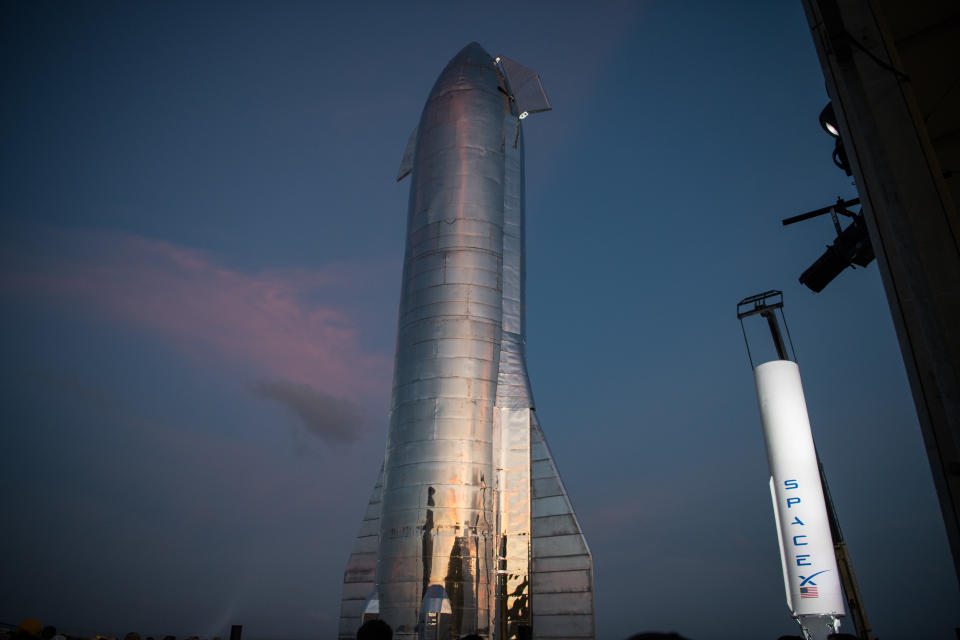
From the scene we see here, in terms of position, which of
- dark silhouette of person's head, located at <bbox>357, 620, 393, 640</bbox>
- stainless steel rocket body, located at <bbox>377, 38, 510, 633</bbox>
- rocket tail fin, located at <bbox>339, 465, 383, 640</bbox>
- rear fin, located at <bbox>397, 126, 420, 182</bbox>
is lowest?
dark silhouette of person's head, located at <bbox>357, 620, 393, 640</bbox>

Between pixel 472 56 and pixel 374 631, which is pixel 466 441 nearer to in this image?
pixel 374 631

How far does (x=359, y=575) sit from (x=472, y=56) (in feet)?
45.4

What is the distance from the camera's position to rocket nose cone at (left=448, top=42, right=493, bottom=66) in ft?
57.2

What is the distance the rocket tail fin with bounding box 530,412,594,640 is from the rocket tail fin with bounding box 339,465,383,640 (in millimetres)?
3580

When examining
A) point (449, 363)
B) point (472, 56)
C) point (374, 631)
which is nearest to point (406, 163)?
point (472, 56)

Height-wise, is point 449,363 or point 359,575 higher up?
point 449,363

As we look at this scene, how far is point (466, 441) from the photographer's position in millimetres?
12688

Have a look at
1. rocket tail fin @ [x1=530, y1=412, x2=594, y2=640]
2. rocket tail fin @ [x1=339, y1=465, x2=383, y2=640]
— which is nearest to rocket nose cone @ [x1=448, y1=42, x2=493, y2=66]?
rocket tail fin @ [x1=530, y1=412, x2=594, y2=640]

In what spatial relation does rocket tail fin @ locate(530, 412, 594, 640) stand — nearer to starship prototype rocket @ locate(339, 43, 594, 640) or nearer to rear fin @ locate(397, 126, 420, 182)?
starship prototype rocket @ locate(339, 43, 594, 640)

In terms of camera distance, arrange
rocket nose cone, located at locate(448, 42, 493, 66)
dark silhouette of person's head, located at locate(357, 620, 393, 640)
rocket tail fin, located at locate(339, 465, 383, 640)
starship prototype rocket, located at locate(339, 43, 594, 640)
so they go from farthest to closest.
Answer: rocket nose cone, located at locate(448, 42, 493, 66) < rocket tail fin, located at locate(339, 465, 383, 640) < starship prototype rocket, located at locate(339, 43, 594, 640) < dark silhouette of person's head, located at locate(357, 620, 393, 640)

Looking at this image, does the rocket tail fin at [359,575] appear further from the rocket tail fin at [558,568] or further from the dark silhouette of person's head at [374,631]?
the dark silhouette of person's head at [374,631]

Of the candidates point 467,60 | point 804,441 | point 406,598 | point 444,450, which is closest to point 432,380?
point 444,450

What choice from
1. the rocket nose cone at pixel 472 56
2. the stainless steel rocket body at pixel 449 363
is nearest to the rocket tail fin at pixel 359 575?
the stainless steel rocket body at pixel 449 363

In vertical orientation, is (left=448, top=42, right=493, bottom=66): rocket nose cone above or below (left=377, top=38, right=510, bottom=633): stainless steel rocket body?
above
